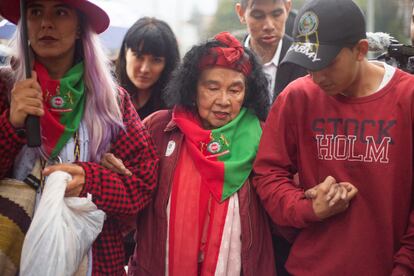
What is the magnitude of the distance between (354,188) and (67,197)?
120 cm

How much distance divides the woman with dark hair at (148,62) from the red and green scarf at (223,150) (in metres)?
0.89

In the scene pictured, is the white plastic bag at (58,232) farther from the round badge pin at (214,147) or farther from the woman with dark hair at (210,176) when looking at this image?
the round badge pin at (214,147)

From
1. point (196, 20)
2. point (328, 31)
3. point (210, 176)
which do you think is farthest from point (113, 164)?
point (196, 20)

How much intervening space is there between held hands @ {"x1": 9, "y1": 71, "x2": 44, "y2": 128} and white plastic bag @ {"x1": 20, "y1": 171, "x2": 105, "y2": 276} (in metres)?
0.27

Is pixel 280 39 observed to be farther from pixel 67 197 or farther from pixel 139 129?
pixel 67 197

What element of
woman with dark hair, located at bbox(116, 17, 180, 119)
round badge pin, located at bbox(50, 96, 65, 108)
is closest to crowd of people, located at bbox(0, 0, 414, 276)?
round badge pin, located at bbox(50, 96, 65, 108)

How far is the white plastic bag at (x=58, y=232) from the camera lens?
97.1 inches

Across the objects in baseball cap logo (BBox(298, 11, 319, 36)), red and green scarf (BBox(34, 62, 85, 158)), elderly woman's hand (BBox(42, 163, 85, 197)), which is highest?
baseball cap logo (BBox(298, 11, 319, 36))

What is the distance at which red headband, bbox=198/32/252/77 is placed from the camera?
3152 millimetres

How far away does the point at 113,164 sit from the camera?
2855 millimetres

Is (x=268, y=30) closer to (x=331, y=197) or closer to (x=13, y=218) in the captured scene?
(x=331, y=197)

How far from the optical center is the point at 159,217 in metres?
3.01

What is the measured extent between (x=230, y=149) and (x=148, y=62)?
118 cm

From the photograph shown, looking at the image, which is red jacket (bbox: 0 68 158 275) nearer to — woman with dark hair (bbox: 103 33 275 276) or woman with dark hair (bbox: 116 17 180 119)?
woman with dark hair (bbox: 103 33 275 276)
